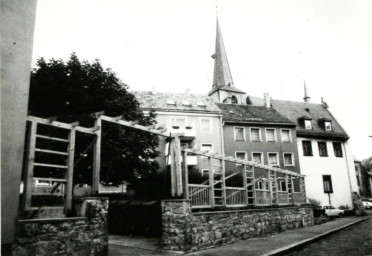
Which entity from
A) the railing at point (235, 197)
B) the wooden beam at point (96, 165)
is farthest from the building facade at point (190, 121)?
the wooden beam at point (96, 165)

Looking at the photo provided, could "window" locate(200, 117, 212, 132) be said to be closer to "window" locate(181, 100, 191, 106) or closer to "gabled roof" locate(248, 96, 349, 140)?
"window" locate(181, 100, 191, 106)

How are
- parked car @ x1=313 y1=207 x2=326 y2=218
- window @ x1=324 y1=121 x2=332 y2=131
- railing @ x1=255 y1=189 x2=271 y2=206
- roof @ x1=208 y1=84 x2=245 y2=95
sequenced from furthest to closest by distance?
roof @ x1=208 y1=84 x2=245 y2=95 → window @ x1=324 y1=121 x2=332 y2=131 → parked car @ x1=313 y1=207 x2=326 y2=218 → railing @ x1=255 y1=189 x2=271 y2=206

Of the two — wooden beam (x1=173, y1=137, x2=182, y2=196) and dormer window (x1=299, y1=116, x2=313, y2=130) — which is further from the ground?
dormer window (x1=299, y1=116, x2=313, y2=130)

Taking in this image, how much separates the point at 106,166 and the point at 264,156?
65.6ft

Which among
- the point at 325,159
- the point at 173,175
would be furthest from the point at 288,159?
the point at 173,175

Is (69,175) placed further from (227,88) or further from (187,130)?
(227,88)

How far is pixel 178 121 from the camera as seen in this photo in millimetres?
32562

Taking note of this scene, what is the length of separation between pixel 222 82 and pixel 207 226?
152 ft

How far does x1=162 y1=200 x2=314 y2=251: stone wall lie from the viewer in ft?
31.8

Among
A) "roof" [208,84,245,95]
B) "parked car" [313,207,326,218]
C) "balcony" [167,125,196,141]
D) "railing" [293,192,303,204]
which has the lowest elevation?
"parked car" [313,207,326,218]

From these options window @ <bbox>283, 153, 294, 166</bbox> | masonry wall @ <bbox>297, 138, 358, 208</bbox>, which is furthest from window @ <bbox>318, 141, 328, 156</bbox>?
window @ <bbox>283, 153, 294, 166</bbox>

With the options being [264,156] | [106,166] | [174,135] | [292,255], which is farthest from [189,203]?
[264,156]

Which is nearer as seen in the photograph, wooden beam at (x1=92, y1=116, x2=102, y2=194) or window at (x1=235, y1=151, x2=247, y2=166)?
wooden beam at (x1=92, y1=116, x2=102, y2=194)

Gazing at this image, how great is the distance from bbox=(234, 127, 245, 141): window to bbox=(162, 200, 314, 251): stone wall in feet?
62.7
